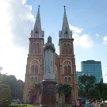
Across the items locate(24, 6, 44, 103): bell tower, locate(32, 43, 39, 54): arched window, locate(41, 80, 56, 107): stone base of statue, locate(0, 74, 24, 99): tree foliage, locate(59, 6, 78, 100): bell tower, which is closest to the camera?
locate(41, 80, 56, 107): stone base of statue

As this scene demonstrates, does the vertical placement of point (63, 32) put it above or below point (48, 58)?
above

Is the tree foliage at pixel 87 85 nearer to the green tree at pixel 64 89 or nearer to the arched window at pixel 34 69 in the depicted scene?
the green tree at pixel 64 89

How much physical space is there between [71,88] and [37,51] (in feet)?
40.2

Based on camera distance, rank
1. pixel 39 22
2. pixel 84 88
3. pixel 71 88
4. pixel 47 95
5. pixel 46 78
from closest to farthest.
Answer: pixel 47 95 → pixel 46 78 → pixel 71 88 → pixel 39 22 → pixel 84 88

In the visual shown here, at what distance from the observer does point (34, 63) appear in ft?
173

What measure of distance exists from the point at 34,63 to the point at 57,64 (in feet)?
19.1

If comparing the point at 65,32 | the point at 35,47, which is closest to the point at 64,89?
the point at 35,47

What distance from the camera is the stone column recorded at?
12.9 m

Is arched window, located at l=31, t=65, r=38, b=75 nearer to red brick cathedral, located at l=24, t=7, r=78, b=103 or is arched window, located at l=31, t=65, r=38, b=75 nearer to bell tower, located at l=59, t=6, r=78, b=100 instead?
red brick cathedral, located at l=24, t=7, r=78, b=103

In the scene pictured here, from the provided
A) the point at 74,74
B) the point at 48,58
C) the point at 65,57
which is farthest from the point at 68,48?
the point at 48,58

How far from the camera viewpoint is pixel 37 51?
Result: 177 ft

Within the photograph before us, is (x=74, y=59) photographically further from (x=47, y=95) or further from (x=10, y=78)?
(x=47, y=95)

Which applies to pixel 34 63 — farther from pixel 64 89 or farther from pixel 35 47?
pixel 64 89

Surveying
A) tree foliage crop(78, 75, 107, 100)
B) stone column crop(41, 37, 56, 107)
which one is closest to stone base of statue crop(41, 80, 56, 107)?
stone column crop(41, 37, 56, 107)
